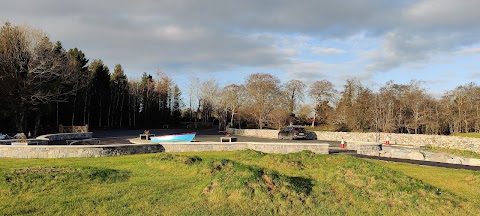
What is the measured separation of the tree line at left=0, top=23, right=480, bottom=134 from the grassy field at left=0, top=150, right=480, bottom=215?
29.0m

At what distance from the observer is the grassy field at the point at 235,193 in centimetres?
662

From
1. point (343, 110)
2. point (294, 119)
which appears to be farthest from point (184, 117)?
point (343, 110)

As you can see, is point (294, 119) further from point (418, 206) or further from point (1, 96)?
point (418, 206)

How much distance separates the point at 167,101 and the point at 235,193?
68728 millimetres

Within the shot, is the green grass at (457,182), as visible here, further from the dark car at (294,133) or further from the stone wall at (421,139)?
the dark car at (294,133)

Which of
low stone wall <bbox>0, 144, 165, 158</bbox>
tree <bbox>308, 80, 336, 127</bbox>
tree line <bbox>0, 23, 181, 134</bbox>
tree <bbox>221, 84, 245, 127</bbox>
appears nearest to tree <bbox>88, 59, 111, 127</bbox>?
tree line <bbox>0, 23, 181, 134</bbox>

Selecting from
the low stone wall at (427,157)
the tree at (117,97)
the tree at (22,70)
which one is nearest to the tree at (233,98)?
the tree at (117,97)

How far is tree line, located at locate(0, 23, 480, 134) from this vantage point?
3409cm

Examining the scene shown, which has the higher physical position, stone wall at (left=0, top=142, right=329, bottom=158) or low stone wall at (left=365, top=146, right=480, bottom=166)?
stone wall at (left=0, top=142, right=329, bottom=158)

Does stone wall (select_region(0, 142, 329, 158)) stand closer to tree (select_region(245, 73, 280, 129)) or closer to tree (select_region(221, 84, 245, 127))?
tree (select_region(245, 73, 280, 129))

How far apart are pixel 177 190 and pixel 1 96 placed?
3219 centimetres

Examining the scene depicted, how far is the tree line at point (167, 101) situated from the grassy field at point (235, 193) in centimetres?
2904

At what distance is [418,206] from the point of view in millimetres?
6758

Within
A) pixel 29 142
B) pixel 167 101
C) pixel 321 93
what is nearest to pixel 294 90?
pixel 321 93
